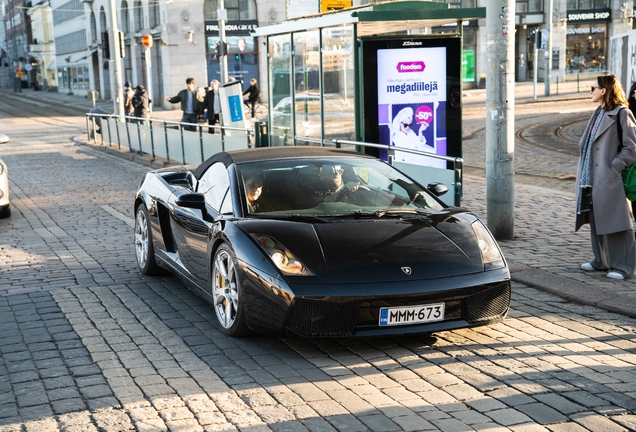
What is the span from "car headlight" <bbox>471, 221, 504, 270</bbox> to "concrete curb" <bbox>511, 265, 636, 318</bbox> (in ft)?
3.88

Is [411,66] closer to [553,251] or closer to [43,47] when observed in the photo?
[553,251]

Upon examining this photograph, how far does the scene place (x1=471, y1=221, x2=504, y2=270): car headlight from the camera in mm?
5910

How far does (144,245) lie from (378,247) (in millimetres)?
3273

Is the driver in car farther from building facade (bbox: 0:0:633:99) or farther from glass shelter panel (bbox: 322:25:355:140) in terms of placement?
building facade (bbox: 0:0:633:99)

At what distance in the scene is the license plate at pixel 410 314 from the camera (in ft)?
18.0

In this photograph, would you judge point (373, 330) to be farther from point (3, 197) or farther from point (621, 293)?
point (3, 197)

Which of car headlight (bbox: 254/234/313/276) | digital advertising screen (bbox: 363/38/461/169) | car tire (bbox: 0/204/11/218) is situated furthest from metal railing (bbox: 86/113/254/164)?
car headlight (bbox: 254/234/313/276)

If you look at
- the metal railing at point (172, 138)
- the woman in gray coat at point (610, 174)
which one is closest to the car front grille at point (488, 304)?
the woman in gray coat at point (610, 174)

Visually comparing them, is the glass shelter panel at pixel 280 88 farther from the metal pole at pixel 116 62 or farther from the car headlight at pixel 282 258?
the metal pole at pixel 116 62

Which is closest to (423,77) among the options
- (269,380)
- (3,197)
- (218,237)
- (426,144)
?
(426,144)

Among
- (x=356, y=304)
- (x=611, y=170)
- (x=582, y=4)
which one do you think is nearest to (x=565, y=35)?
(x=582, y=4)

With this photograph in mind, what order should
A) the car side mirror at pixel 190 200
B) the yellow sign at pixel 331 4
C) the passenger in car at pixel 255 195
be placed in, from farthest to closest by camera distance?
the yellow sign at pixel 331 4
the car side mirror at pixel 190 200
the passenger in car at pixel 255 195

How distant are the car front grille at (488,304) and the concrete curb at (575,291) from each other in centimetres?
121

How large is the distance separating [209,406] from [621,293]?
12.4 ft
